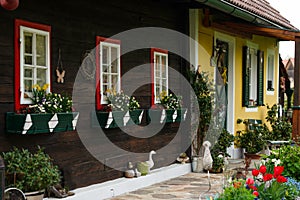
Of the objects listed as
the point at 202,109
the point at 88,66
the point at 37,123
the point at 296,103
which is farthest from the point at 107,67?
the point at 296,103

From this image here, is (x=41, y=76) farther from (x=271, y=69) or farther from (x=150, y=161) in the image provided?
(x=271, y=69)

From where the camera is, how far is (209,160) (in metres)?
8.65

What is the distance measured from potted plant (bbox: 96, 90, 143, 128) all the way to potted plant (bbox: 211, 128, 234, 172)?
7.89ft

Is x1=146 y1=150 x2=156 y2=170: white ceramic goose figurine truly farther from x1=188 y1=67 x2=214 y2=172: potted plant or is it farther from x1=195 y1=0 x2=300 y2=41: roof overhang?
x1=195 y1=0 x2=300 y2=41: roof overhang

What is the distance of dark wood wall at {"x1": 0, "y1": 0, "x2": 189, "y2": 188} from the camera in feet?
16.7

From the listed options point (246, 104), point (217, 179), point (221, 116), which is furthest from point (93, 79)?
point (246, 104)

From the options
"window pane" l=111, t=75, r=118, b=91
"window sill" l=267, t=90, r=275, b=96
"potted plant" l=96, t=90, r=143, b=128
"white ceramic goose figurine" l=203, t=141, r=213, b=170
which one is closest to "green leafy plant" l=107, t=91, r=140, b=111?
"potted plant" l=96, t=90, r=143, b=128

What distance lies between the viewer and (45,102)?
529 cm

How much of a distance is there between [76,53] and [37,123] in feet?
4.27

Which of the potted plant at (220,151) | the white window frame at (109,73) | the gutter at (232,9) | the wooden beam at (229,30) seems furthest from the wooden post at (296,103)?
the white window frame at (109,73)

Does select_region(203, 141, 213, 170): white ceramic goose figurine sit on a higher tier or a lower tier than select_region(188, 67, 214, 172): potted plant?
lower

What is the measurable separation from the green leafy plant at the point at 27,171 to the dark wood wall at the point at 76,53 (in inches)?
6.2

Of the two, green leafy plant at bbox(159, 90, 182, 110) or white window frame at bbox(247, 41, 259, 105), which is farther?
white window frame at bbox(247, 41, 259, 105)

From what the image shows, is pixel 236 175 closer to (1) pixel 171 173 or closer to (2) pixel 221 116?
(1) pixel 171 173
